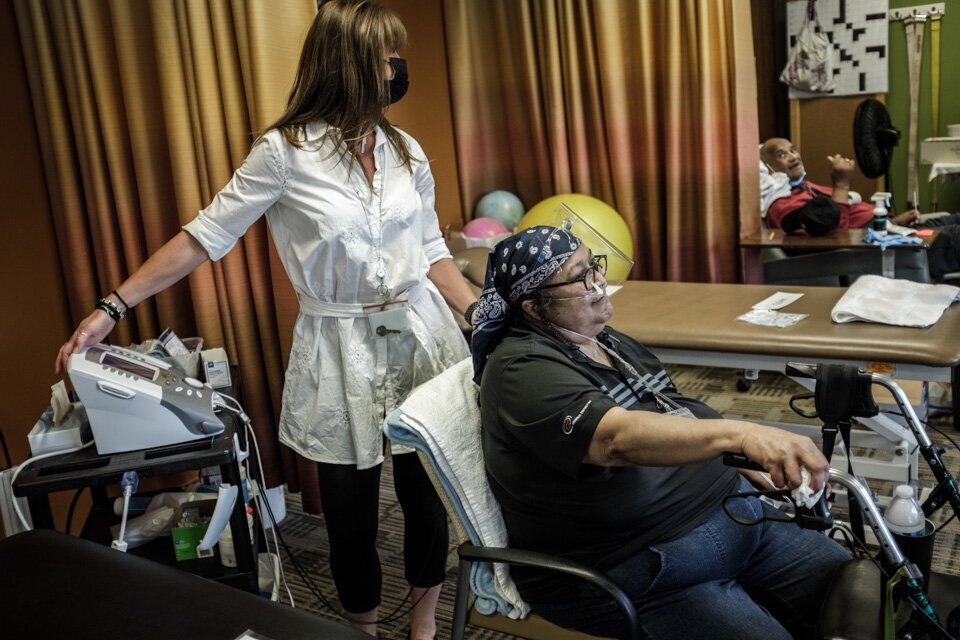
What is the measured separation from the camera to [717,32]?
135 inches

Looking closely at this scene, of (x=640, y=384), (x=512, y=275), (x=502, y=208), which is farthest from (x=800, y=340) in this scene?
(x=502, y=208)

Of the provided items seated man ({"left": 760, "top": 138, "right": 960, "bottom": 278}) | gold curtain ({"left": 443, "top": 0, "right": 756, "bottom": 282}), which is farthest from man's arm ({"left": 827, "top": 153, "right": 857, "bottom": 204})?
gold curtain ({"left": 443, "top": 0, "right": 756, "bottom": 282})

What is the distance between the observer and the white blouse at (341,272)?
182 centimetres

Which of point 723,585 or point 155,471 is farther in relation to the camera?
point 155,471

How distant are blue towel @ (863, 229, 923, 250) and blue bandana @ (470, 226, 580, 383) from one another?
1975mm

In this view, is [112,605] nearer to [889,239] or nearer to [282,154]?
[282,154]

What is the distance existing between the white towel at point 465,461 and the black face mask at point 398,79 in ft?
2.22

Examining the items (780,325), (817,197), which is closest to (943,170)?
(817,197)

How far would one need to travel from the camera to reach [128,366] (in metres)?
1.86

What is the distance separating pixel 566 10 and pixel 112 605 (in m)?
3.24

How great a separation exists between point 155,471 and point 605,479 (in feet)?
3.00

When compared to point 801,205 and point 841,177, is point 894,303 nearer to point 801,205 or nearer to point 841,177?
point 801,205

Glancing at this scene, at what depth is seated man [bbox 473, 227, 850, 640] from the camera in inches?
54.9

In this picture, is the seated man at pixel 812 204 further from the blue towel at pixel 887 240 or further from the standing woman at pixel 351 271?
the standing woman at pixel 351 271
